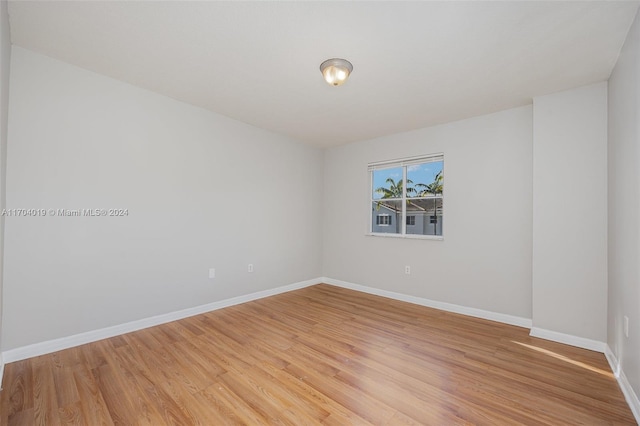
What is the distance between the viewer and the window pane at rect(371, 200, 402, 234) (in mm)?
4348

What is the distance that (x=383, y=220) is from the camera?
4.53m

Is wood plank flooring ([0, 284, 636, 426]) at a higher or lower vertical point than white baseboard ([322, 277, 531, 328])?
lower

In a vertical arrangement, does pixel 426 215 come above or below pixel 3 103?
below

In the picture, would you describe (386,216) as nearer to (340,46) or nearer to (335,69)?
(335,69)

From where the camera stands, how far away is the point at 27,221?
2.30 metres

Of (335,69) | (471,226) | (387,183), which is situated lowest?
(471,226)

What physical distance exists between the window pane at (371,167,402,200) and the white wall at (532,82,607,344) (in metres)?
1.78

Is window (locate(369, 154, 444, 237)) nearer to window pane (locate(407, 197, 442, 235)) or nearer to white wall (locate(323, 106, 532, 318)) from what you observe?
window pane (locate(407, 197, 442, 235))

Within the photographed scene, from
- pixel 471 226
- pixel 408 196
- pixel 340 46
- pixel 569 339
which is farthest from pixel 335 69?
pixel 569 339

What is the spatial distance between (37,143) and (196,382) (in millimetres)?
2359

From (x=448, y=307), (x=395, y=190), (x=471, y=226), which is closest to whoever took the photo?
(x=471, y=226)

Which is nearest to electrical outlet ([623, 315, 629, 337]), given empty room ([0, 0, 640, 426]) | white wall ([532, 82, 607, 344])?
empty room ([0, 0, 640, 426])

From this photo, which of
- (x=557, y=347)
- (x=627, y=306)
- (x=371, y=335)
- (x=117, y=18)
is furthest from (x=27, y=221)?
(x=557, y=347)

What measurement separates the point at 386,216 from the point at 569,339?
2532 mm
